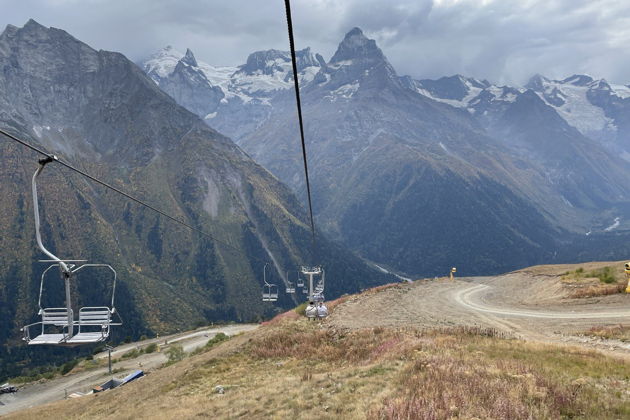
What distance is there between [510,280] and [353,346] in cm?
3564

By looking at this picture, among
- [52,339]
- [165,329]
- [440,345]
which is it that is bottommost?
[165,329]

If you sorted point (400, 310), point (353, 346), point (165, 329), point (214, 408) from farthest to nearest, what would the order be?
point (165, 329)
point (400, 310)
point (353, 346)
point (214, 408)

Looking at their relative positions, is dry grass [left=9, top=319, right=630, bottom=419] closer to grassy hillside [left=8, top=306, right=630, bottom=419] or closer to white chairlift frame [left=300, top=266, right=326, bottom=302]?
grassy hillside [left=8, top=306, right=630, bottom=419]

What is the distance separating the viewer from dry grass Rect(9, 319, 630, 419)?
11.2 metres

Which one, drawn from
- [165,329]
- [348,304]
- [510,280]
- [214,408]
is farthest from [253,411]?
Result: [165,329]

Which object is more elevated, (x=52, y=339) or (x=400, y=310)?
(x=52, y=339)

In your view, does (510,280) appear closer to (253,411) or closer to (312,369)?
(312,369)

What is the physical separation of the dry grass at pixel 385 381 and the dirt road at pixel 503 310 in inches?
151

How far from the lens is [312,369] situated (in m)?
21.6

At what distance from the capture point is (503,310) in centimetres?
3297

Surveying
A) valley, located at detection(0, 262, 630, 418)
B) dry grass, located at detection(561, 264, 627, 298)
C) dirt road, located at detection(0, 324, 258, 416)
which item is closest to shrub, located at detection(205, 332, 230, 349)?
dirt road, located at detection(0, 324, 258, 416)

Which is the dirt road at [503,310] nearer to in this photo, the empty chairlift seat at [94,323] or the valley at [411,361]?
the valley at [411,361]

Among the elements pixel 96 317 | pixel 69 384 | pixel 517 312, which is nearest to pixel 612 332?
pixel 517 312

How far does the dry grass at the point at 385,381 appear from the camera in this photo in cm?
1118
